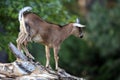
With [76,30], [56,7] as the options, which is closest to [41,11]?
[56,7]

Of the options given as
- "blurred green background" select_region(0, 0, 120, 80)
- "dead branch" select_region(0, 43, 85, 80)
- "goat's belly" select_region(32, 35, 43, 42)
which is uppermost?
"goat's belly" select_region(32, 35, 43, 42)

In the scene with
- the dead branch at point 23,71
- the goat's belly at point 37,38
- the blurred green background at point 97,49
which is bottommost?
the blurred green background at point 97,49

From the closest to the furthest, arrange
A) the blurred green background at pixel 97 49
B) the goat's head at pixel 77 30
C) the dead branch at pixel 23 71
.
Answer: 1. the dead branch at pixel 23 71
2. the goat's head at pixel 77 30
3. the blurred green background at pixel 97 49

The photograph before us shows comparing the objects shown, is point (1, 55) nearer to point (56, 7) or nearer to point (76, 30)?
point (56, 7)

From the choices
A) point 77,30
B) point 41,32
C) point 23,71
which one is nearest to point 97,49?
point 77,30

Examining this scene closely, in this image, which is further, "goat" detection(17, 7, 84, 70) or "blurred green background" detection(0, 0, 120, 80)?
"blurred green background" detection(0, 0, 120, 80)

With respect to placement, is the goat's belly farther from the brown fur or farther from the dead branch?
the dead branch

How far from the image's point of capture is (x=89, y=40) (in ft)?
87.2

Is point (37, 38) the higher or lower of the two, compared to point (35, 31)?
lower

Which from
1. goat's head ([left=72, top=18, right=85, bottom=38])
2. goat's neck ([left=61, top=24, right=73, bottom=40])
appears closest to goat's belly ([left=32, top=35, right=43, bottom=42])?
goat's neck ([left=61, top=24, right=73, bottom=40])

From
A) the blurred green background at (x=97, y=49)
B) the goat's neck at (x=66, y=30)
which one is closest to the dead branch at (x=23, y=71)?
the goat's neck at (x=66, y=30)

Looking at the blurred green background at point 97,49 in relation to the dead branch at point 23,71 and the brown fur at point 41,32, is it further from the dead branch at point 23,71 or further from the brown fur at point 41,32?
the dead branch at point 23,71

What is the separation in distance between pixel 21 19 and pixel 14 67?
0.77 m

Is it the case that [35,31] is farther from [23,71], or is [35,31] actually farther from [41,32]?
[23,71]
